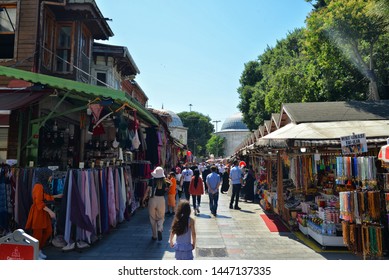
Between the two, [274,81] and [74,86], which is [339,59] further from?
[74,86]

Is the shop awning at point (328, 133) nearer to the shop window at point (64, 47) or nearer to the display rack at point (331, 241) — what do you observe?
the display rack at point (331, 241)

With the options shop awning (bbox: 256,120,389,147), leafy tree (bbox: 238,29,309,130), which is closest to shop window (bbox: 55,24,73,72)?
shop awning (bbox: 256,120,389,147)

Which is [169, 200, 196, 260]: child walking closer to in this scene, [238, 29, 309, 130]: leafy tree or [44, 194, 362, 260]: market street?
[44, 194, 362, 260]: market street

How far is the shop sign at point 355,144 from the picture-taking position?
5.95 metres

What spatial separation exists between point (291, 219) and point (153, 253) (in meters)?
4.27

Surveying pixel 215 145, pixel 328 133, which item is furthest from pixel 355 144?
pixel 215 145

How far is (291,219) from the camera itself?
8.66 meters

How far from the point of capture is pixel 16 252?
3588mm

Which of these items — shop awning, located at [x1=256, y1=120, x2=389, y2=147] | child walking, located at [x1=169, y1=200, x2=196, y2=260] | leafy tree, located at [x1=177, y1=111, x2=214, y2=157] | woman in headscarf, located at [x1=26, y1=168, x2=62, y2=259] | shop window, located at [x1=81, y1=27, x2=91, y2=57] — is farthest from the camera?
leafy tree, located at [x1=177, y1=111, x2=214, y2=157]

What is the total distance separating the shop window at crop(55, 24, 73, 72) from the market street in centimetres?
623

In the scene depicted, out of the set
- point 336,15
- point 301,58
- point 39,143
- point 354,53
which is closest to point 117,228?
point 39,143

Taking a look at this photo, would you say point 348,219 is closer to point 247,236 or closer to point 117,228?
point 247,236

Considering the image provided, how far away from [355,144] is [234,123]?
3021 inches

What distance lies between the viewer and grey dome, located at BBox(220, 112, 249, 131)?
81.2m
